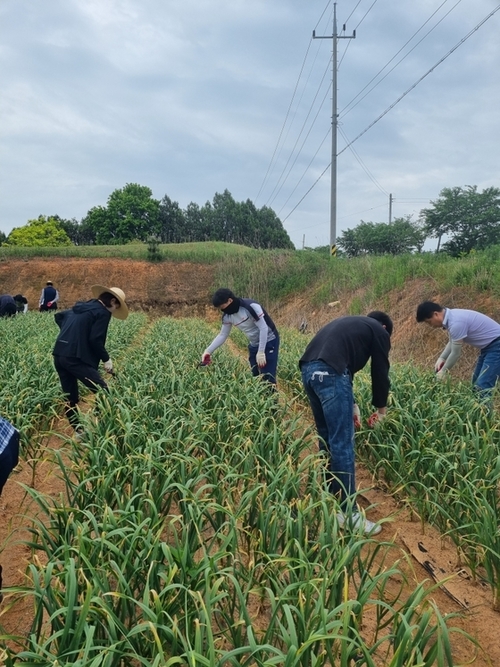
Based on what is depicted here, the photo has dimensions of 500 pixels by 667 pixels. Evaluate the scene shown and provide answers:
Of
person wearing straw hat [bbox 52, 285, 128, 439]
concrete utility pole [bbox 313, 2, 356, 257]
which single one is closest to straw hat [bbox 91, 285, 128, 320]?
person wearing straw hat [bbox 52, 285, 128, 439]

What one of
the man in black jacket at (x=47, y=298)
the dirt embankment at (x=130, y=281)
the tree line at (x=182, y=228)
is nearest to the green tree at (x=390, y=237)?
the tree line at (x=182, y=228)

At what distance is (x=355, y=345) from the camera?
11.0 feet

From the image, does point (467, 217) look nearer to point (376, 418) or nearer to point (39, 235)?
point (376, 418)

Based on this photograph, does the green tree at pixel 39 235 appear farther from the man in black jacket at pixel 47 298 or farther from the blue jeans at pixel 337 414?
the blue jeans at pixel 337 414

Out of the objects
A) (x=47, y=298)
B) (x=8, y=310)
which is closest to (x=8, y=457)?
(x=8, y=310)

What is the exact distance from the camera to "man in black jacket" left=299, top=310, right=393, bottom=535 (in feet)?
10.7

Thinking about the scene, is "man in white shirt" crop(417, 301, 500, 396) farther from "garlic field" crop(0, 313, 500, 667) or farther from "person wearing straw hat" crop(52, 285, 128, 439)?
"person wearing straw hat" crop(52, 285, 128, 439)

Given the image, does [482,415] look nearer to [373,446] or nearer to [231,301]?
[373,446]

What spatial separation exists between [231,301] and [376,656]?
3.72 m

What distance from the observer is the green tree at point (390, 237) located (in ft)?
144

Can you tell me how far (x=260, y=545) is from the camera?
90.5 inches

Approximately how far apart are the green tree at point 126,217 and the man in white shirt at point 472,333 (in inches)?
2221

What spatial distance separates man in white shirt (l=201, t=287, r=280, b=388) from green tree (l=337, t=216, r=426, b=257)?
3788 centimetres

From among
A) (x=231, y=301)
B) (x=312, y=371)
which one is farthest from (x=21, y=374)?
(x=312, y=371)
